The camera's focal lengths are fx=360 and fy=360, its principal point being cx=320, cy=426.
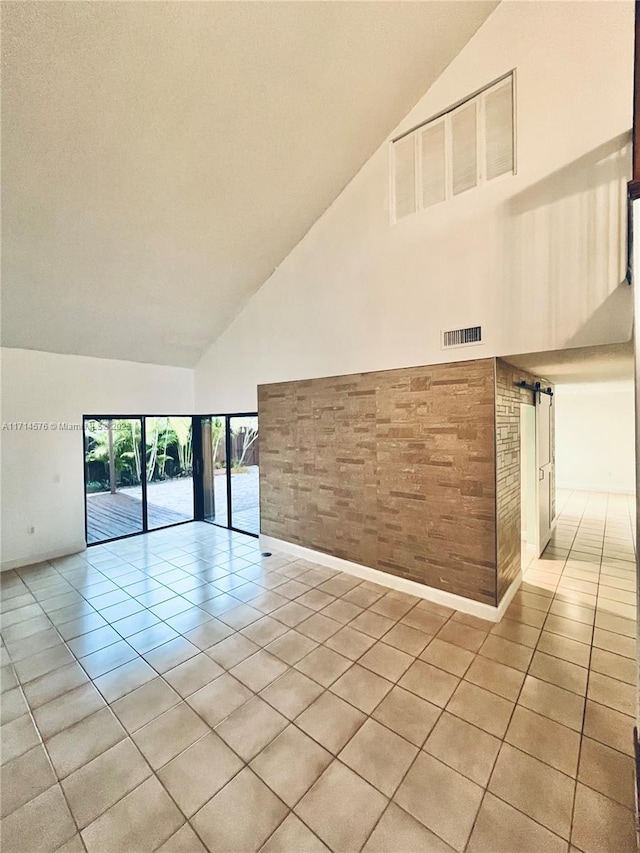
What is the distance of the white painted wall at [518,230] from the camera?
2578 mm

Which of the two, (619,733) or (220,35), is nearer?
(619,733)

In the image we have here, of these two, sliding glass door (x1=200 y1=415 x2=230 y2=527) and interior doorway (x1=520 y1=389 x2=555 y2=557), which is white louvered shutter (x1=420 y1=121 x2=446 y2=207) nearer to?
interior doorway (x1=520 y1=389 x2=555 y2=557)

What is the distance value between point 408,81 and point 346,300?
1921mm

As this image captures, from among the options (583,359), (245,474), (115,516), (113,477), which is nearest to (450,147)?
(583,359)

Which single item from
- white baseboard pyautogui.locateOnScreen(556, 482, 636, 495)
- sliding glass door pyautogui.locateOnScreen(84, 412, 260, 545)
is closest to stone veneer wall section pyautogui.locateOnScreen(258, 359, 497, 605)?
sliding glass door pyautogui.locateOnScreen(84, 412, 260, 545)

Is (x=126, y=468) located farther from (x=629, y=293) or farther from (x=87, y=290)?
(x=629, y=293)

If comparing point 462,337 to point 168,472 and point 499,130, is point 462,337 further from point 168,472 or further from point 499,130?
point 168,472

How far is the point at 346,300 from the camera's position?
408cm

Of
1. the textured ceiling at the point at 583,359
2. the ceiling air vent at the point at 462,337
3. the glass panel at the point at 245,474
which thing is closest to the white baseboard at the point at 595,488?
the textured ceiling at the point at 583,359

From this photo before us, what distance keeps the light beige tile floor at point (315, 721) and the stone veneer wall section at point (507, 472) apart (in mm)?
400

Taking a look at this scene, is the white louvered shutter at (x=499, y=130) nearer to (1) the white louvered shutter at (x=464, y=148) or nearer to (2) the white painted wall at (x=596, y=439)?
(1) the white louvered shutter at (x=464, y=148)

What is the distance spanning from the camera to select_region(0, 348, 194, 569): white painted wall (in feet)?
15.0

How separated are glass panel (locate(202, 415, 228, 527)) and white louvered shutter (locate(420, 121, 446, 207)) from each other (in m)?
4.39

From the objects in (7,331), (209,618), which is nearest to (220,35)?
(7,331)
